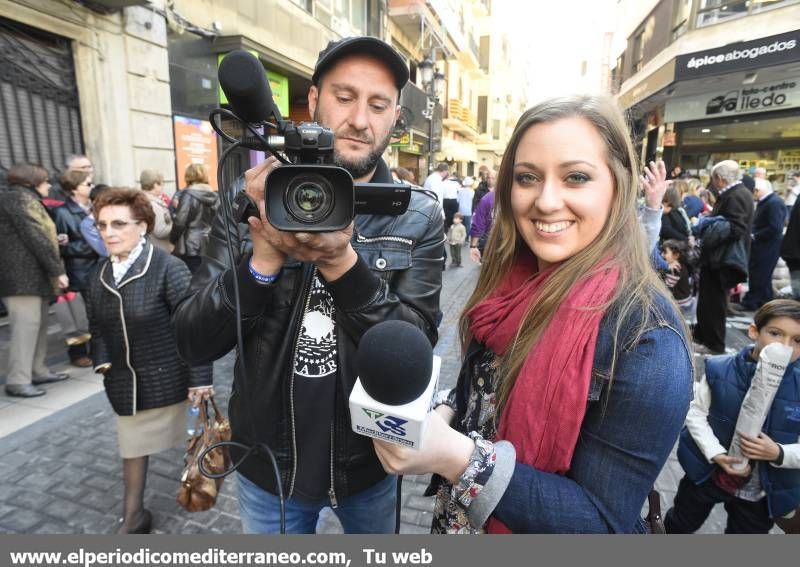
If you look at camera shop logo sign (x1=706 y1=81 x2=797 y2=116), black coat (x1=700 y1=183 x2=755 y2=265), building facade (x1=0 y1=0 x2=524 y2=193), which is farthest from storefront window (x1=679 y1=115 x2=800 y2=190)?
building facade (x1=0 y1=0 x2=524 y2=193)

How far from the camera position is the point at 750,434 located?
2119 millimetres

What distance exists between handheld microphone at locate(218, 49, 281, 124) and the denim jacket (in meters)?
0.92

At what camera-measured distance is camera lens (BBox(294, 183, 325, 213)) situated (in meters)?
1.03

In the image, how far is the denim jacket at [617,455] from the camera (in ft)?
3.22

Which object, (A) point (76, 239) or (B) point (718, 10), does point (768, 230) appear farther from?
(B) point (718, 10)

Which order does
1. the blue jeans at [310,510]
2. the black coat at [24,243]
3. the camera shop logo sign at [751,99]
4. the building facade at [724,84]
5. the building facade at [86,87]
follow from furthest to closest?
the camera shop logo sign at [751,99] → the building facade at [724,84] → the building facade at [86,87] → the black coat at [24,243] → the blue jeans at [310,510]

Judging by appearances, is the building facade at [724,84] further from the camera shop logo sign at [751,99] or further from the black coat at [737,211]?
the black coat at [737,211]

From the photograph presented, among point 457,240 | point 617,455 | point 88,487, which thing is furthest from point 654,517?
point 457,240

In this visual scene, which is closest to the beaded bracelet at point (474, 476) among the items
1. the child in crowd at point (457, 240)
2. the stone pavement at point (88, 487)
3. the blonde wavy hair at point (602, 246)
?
the blonde wavy hair at point (602, 246)

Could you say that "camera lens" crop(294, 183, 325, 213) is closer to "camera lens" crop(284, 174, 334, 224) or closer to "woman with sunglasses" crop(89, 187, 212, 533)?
"camera lens" crop(284, 174, 334, 224)

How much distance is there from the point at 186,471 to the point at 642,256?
2209 millimetres

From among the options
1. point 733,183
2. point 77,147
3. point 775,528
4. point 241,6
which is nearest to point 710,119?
point 733,183

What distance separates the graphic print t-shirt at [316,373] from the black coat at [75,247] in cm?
424

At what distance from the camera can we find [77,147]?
6438 millimetres
